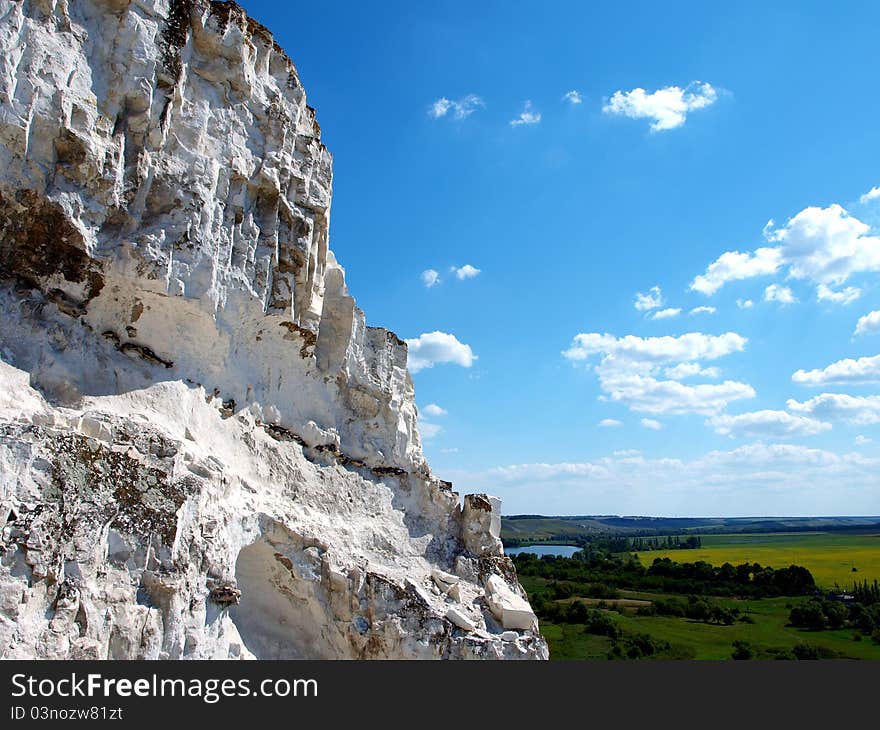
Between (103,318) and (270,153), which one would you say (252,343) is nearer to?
(103,318)

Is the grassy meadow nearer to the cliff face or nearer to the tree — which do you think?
the tree

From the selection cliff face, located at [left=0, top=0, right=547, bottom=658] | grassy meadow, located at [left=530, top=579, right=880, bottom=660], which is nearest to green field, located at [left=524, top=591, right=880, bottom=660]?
grassy meadow, located at [left=530, top=579, right=880, bottom=660]

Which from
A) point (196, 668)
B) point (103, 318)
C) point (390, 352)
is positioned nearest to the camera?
point (196, 668)

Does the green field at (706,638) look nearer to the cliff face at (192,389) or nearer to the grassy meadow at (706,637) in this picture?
the grassy meadow at (706,637)

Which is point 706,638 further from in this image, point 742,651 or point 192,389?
point 192,389

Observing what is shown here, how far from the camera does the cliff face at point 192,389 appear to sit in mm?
9602

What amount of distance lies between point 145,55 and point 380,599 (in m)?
11.2

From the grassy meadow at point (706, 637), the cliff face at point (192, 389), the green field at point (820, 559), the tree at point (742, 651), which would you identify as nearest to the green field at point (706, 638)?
the grassy meadow at point (706, 637)

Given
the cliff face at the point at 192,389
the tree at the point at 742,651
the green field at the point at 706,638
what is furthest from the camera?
the green field at the point at 706,638

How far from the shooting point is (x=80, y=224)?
11.1m

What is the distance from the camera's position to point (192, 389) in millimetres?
12734

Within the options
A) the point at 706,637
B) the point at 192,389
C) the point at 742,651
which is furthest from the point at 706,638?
the point at 192,389

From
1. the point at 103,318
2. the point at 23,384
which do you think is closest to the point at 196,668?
the point at 23,384

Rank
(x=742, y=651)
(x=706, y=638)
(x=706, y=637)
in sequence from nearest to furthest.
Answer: (x=742, y=651)
(x=706, y=638)
(x=706, y=637)
